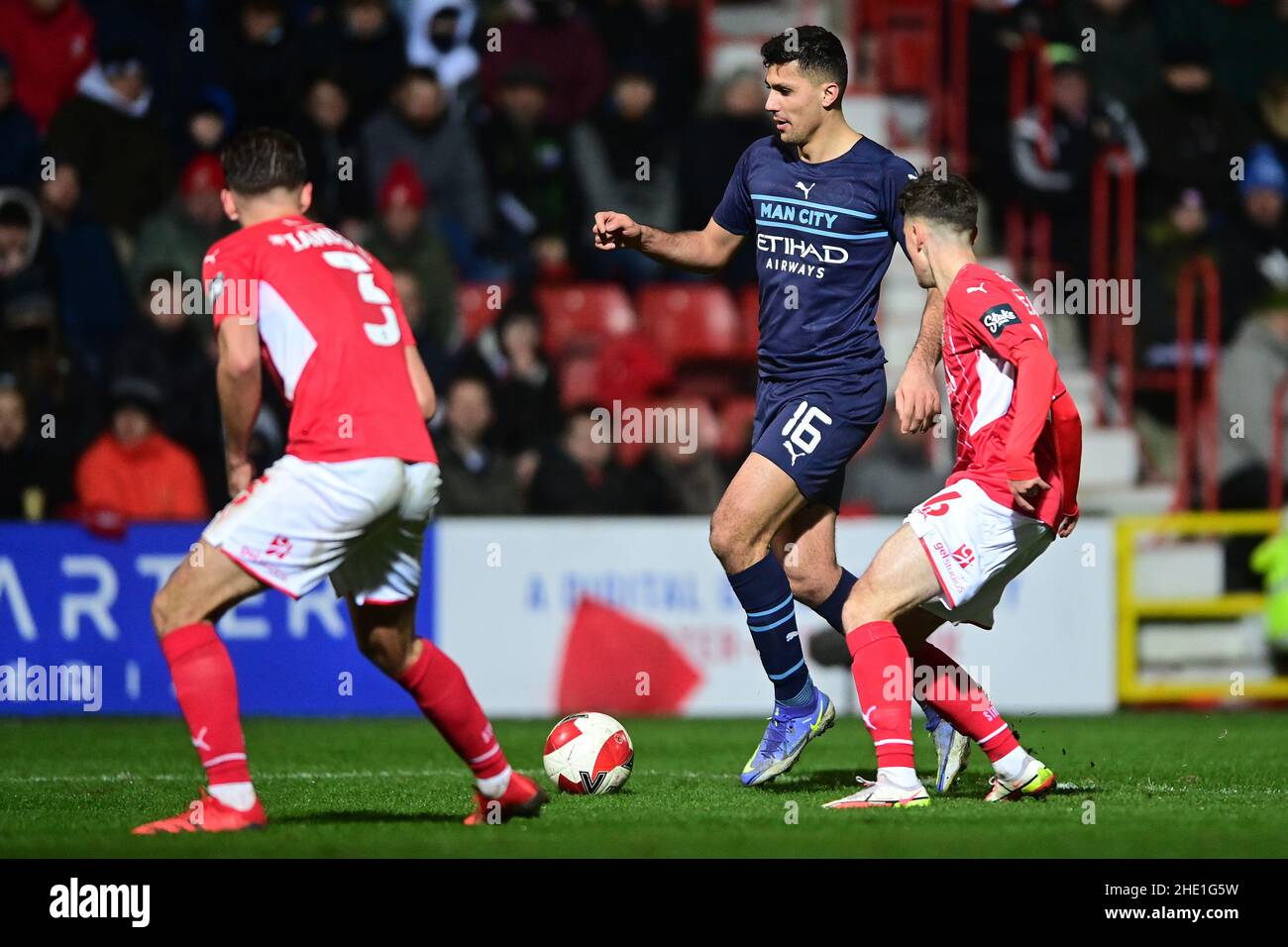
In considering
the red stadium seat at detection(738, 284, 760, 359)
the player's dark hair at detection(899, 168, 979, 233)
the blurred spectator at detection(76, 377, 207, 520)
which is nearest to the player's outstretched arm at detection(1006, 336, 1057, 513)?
the player's dark hair at detection(899, 168, 979, 233)

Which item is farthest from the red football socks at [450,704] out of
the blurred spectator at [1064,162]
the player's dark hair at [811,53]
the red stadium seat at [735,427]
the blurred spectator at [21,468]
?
the blurred spectator at [1064,162]

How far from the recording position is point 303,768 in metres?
7.69

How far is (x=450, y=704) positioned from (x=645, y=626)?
198 inches

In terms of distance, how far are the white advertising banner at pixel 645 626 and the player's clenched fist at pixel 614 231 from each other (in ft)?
13.0

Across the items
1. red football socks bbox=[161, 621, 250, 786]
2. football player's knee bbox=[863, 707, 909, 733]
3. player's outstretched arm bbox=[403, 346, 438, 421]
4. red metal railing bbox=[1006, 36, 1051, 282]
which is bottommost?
football player's knee bbox=[863, 707, 909, 733]

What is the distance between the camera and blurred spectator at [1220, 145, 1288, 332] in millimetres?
13281

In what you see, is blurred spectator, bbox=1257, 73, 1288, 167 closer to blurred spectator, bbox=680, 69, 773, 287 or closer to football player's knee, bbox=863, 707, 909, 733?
blurred spectator, bbox=680, 69, 773, 287

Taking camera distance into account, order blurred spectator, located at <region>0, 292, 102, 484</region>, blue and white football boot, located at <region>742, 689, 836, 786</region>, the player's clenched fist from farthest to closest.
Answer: blurred spectator, located at <region>0, 292, 102, 484</region>
blue and white football boot, located at <region>742, 689, 836, 786</region>
the player's clenched fist

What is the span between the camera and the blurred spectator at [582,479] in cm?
1150

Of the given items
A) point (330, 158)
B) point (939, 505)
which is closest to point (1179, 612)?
point (939, 505)

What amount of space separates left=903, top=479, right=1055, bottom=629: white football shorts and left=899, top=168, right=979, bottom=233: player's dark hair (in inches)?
33.1

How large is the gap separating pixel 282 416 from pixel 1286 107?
751 cm

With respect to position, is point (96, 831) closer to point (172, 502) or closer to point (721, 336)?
point (172, 502)

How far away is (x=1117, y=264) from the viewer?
13258mm
